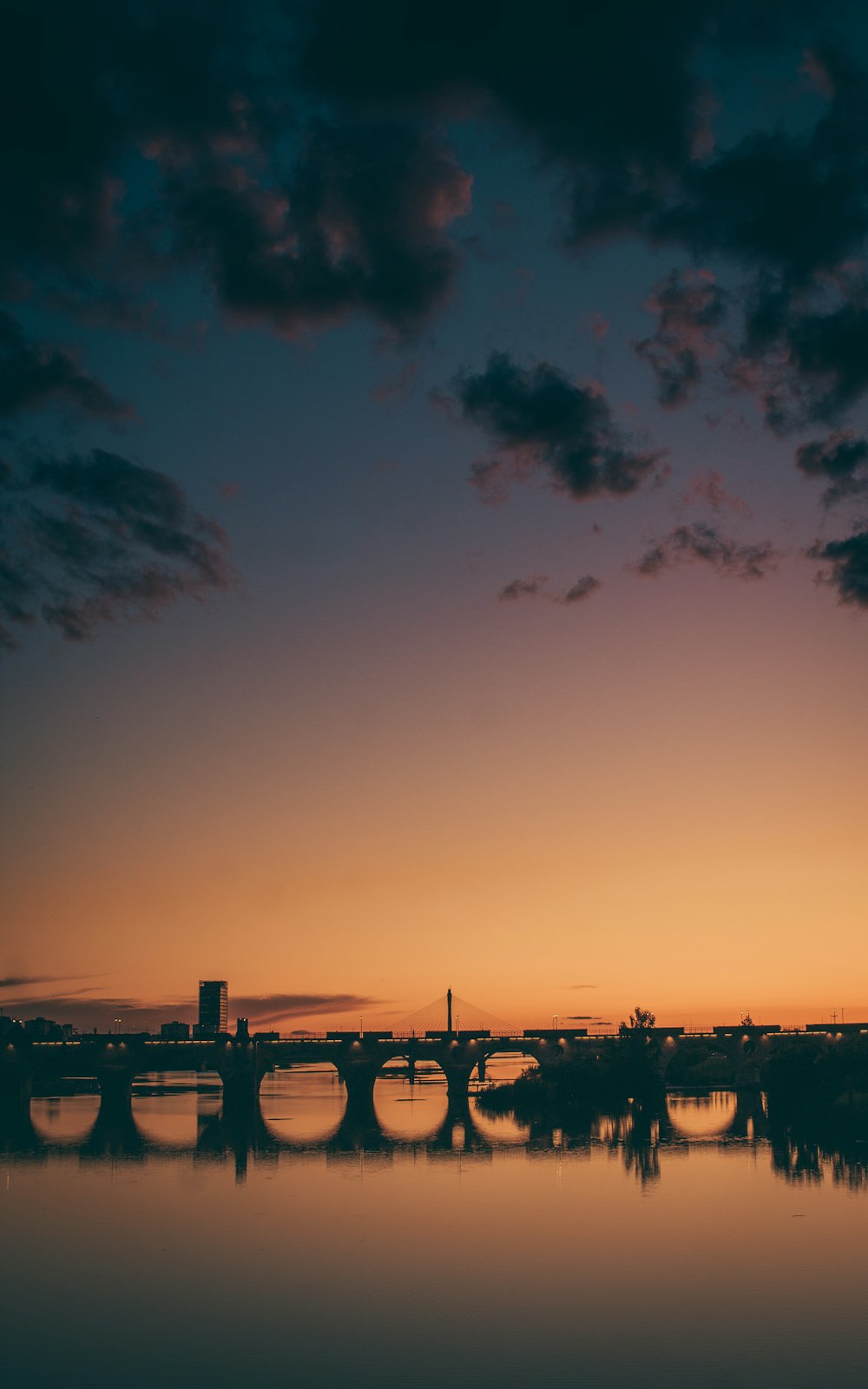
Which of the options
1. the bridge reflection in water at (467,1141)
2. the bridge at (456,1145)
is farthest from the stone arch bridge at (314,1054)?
the bridge at (456,1145)

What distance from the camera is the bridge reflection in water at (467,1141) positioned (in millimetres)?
82500

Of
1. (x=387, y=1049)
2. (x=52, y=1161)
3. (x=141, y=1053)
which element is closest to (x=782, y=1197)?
(x=52, y=1161)

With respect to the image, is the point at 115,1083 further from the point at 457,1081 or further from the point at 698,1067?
the point at 698,1067

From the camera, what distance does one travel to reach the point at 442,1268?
152ft

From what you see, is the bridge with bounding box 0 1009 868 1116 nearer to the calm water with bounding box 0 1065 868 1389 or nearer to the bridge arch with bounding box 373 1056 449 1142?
the bridge arch with bounding box 373 1056 449 1142

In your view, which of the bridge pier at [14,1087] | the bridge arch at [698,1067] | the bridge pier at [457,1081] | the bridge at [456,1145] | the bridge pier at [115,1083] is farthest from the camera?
the bridge arch at [698,1067]

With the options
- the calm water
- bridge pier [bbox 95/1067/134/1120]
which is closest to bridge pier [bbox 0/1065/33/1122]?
bridge pier [bbox 95/1067/134/1120]

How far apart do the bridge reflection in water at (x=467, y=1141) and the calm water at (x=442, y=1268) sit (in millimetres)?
983

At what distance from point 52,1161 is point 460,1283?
53917 millimetres

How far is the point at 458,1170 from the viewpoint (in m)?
79.2

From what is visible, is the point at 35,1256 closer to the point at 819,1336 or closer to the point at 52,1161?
the point at 819,1336

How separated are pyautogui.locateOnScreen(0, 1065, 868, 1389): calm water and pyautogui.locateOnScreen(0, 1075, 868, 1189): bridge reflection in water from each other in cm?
98

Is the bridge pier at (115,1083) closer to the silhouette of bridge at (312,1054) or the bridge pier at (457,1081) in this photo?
the silhouette of bridge at (312,1054)

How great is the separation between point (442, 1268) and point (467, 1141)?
187 ft
